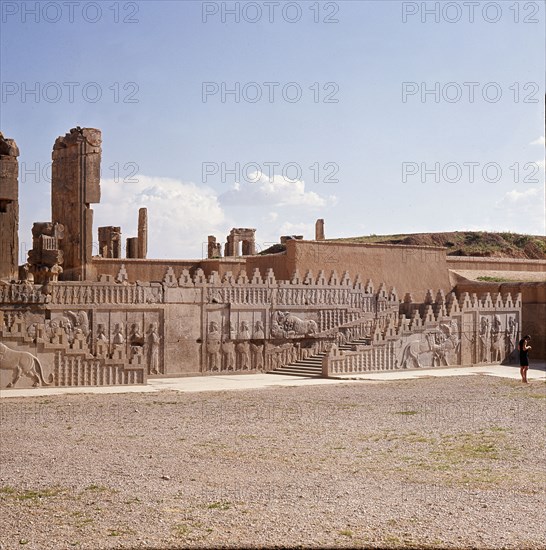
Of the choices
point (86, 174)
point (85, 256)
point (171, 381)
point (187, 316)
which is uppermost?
point (86, 174)

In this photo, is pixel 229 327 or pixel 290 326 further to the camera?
pixel 290 326

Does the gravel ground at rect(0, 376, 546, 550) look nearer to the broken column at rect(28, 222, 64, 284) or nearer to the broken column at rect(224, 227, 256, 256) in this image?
the broken column at rect(28, 222, 64, 284)

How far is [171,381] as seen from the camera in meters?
19.7

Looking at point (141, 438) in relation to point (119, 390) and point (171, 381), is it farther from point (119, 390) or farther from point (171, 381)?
point (171, 381)

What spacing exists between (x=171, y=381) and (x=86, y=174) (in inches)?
222

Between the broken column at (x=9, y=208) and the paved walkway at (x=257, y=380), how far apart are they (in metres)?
3.17

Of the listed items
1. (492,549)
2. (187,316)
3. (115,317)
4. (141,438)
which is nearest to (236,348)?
(187,316)

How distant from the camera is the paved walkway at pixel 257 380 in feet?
56.6

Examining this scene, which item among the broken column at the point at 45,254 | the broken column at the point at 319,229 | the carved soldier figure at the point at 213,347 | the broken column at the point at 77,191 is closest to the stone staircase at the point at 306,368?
the carved soldier figure at the point at 213,347

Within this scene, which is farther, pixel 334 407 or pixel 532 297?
pixel 532 297

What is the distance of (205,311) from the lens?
827 inches

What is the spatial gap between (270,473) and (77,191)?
12975 mm

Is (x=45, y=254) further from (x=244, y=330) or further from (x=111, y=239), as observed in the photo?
(x=111, y=239)

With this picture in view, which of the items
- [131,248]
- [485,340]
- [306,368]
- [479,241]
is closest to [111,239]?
[131,248]
